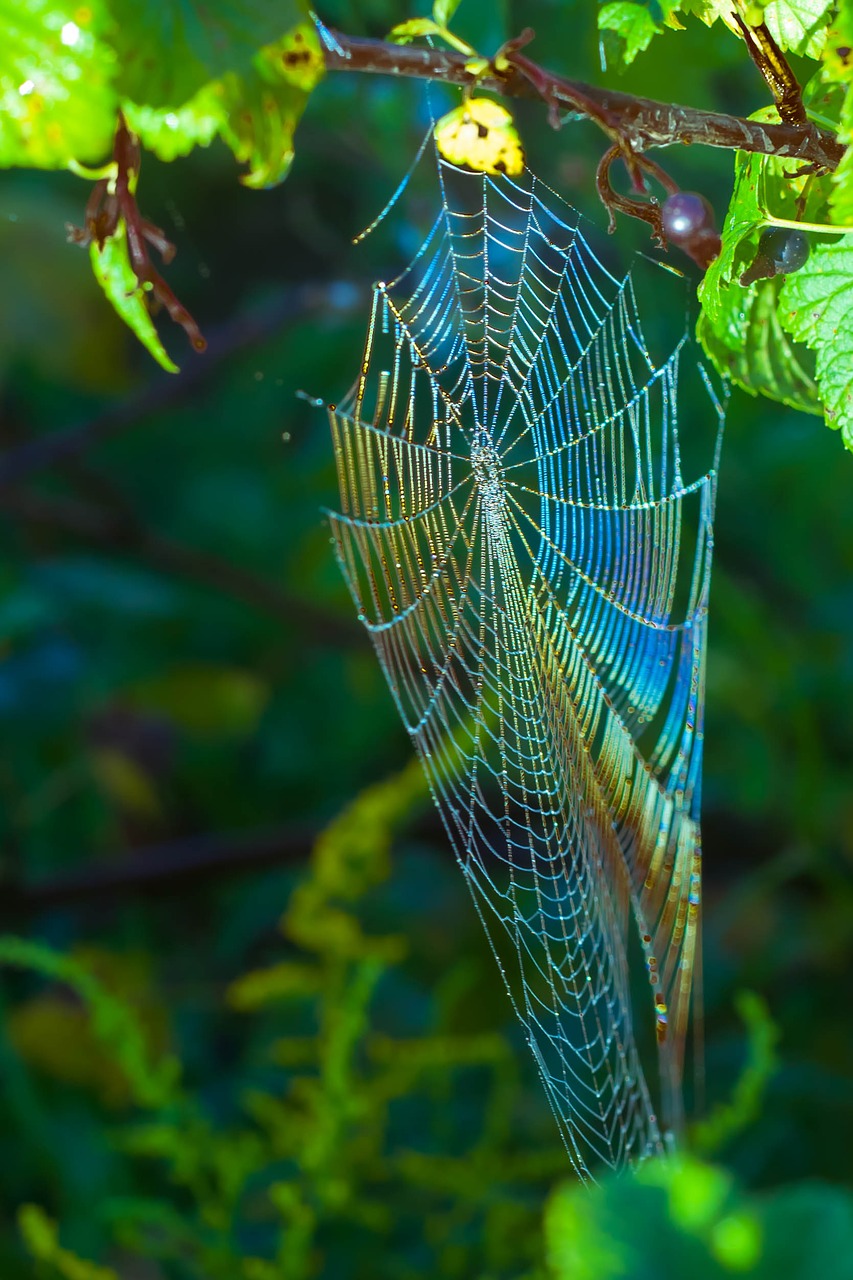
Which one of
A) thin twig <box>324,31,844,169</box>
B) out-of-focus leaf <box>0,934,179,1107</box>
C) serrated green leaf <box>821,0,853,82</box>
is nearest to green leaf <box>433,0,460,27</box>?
thin twig <box>324,31,844,169</box>

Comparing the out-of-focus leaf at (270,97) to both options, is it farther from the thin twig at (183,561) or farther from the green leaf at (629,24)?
the thin twig at (183,561)

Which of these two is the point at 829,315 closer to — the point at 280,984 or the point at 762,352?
the point at 762,352

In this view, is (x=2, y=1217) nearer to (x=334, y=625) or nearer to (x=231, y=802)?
(x=231, y=802)

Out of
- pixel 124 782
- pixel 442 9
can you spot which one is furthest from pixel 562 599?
pixel 124 782

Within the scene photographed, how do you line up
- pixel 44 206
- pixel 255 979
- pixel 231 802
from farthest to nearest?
1. pixel 44 206
2. pixel 231 802
3. pixel 255 979

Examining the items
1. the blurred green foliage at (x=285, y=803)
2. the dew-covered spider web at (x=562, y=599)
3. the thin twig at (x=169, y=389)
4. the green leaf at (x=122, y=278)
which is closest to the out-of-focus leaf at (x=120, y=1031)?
the blurred green foliage at (x=285, y=803)

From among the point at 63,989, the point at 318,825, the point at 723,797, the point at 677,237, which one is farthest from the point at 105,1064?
the point at 677,237
